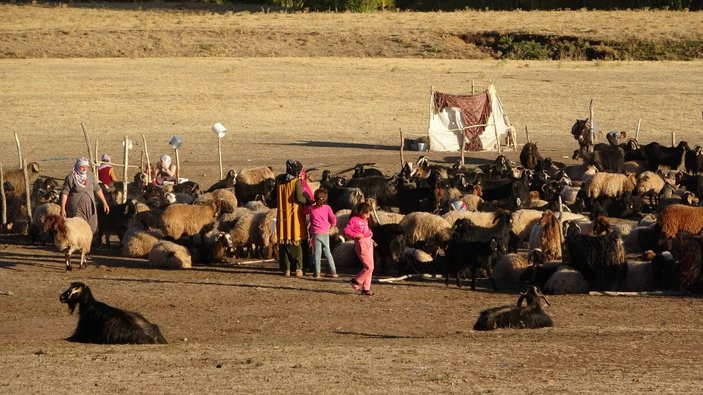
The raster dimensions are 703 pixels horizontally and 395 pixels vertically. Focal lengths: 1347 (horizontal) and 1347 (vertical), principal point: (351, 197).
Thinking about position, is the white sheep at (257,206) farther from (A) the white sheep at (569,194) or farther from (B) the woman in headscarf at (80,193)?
(A) the white sheep at (569,194)

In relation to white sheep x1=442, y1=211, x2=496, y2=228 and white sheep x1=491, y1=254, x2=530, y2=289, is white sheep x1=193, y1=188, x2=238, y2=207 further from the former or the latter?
white sheep x1=491, y1=254, x2=530, y2=289

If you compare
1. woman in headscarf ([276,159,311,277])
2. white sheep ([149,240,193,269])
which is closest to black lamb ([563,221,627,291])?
woman in headscarf ([276,159,311,277])

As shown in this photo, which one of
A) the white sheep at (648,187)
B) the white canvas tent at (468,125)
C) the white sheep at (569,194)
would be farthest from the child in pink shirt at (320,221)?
the white canvas tent at (468,125)

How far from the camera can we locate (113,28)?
6009 cm

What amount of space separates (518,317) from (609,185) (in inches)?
423

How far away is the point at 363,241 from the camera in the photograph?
15.6 meters

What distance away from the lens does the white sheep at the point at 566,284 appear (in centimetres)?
1593

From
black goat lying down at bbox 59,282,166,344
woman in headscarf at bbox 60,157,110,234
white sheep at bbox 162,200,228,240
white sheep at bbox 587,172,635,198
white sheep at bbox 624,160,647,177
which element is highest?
woman in headscarf at bbox 60,157,110,234

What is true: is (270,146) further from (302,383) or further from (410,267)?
(302,383)

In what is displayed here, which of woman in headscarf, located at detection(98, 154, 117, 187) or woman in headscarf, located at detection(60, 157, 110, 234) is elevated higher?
woman in headscarf, located at detection(60, 157, 110, 234)

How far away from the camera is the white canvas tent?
1227 inches

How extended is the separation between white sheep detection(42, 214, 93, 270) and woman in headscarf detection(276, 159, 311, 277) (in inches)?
97.0

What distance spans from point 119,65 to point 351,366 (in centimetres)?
3844

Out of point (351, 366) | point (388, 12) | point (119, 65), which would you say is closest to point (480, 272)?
point (351, 366)
